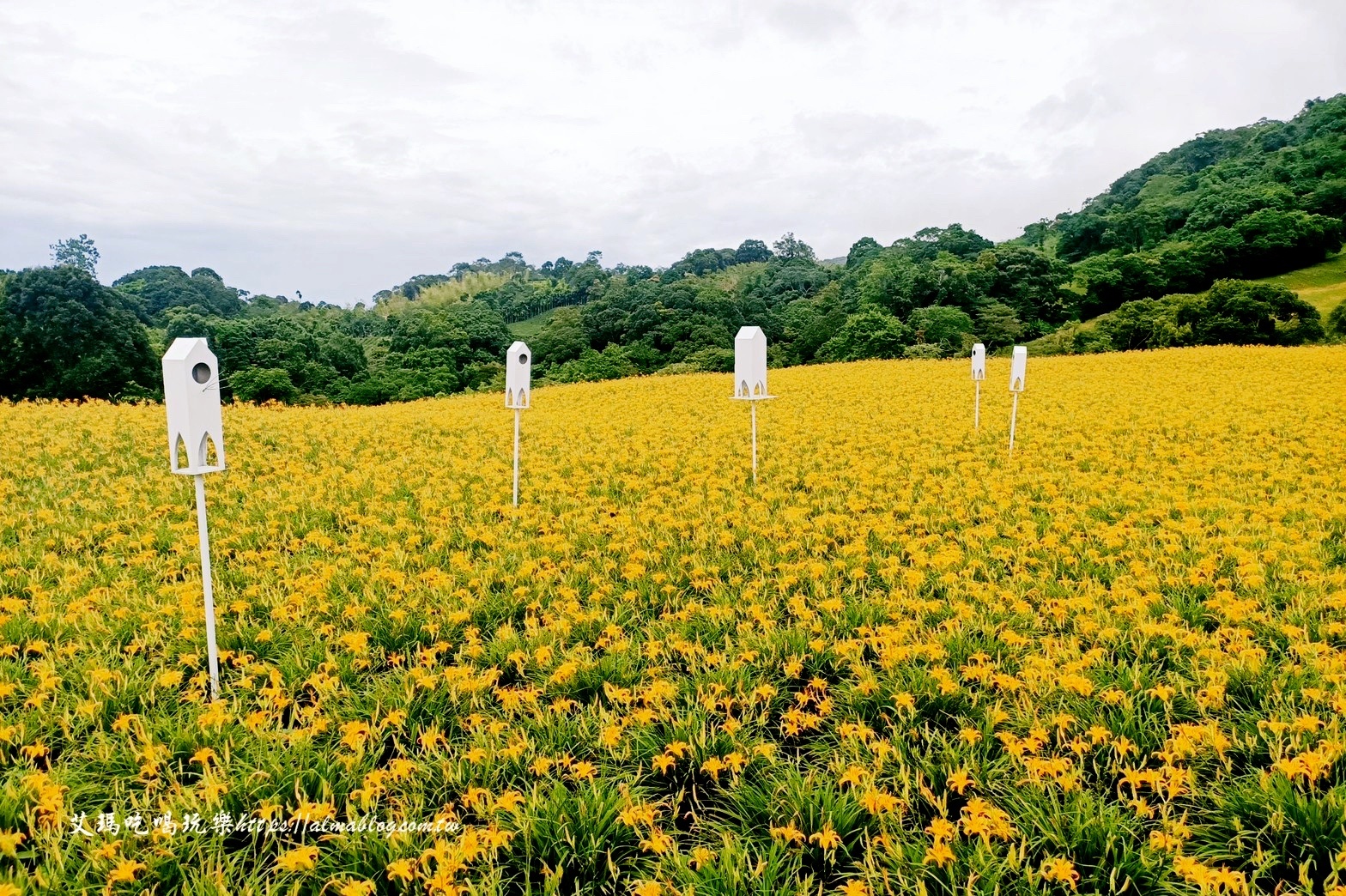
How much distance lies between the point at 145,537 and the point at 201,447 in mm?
3023

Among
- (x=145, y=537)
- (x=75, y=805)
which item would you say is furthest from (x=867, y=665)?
(x=145, y=537)

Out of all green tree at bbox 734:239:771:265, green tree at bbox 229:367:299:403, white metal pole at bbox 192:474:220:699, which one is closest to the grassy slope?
white metal pole at bbox 192:474:220:699

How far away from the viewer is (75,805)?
2633 mm

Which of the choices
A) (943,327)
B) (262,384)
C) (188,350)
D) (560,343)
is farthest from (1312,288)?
(262,384)

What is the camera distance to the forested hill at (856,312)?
2675 cm

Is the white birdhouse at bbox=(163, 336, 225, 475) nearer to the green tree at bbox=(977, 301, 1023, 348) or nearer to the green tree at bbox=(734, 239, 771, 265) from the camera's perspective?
the green tree at bbox=(977, 301, 1023, 348)

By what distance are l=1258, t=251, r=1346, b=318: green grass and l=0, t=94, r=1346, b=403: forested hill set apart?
44.0 inches

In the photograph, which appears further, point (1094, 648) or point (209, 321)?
point (209, 321)

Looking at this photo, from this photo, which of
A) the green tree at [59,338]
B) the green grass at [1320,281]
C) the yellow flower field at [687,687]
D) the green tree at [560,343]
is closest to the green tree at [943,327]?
the green grass at [1320,281]

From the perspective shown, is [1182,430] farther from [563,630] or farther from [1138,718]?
[563,630]

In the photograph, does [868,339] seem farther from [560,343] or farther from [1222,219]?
[1222,219]

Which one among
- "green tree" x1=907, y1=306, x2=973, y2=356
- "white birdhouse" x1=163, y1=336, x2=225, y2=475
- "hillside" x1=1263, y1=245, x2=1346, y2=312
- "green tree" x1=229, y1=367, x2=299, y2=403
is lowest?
"white birdhouse" x1=163, y1=336, x2=225, y2=475

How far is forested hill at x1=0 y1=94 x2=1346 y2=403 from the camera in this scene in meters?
26.8

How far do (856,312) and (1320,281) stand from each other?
27.4m
